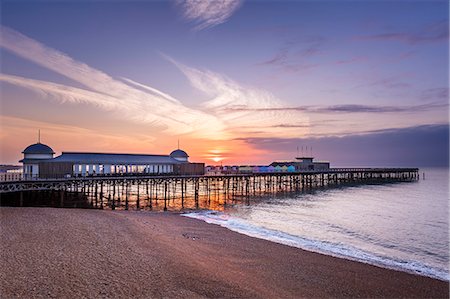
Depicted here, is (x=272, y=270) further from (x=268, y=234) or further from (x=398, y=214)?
(x=398, y=214)

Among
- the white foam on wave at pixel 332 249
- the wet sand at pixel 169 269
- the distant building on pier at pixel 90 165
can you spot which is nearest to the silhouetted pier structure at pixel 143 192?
the distant building on pier at pixel 90 165

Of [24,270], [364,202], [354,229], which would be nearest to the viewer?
[24,270]

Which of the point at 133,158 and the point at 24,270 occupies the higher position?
the point at 133,158

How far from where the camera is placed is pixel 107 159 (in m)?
39.0

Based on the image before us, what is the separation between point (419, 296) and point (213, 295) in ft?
23.3

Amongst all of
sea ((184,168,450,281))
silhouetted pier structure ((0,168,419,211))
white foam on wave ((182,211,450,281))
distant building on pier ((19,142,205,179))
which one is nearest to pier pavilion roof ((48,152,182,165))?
distant building on pier ((19,142,205,179))

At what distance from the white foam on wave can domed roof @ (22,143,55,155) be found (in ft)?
82.0

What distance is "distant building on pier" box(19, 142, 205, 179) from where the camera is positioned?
1346 inches

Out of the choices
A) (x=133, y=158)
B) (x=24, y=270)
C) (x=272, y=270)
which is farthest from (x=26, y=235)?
(x=133, y=158)

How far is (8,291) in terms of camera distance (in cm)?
859

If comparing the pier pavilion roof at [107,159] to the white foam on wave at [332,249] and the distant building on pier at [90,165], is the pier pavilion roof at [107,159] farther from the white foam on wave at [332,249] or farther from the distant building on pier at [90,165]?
the white foam on wave at [332,249]

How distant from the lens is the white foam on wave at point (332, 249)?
44.9ft

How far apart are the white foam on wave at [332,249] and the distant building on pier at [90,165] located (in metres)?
19.5

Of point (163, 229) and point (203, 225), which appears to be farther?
point (203, 225)
